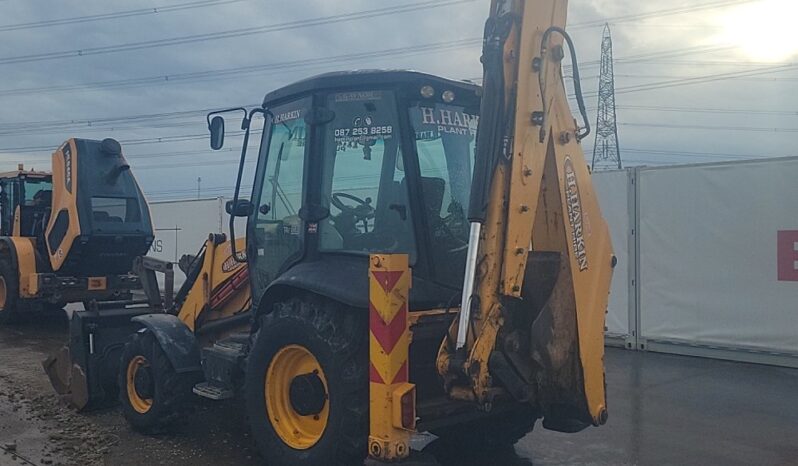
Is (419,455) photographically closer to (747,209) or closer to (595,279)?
(595,279)

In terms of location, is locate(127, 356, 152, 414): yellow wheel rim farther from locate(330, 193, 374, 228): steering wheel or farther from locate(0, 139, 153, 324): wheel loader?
locate(0, 139, 153, 324): wheel loader

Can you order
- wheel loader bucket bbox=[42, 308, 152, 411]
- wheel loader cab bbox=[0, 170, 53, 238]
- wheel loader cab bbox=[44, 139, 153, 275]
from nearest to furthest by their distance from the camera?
wheel loader bucket bbox=[42, 308, 152, 411]
wheel loader cab bbox=[44, 139, 153, 275]
wheel loader cab bbox=[0, 170, 53, 238]

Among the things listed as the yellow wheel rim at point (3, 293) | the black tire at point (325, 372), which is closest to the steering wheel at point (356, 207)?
the black tire at point (325, 372)

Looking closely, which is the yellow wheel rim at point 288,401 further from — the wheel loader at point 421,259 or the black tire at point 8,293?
the black tire at point 8,293

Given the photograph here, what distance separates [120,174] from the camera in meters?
12.3

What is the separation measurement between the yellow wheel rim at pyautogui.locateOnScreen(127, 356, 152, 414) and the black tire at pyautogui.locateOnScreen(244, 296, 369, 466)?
1.54 meters

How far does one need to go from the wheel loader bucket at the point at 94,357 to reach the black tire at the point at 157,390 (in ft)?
2.10

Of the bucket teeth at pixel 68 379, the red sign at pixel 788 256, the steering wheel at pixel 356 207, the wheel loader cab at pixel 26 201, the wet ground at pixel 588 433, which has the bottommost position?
the wet ground at pixel 588 433

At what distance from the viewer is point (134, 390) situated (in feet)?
20.3

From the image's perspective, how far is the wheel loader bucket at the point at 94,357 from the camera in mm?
6633

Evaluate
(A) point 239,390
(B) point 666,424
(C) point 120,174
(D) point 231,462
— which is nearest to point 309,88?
(A) point 239,390

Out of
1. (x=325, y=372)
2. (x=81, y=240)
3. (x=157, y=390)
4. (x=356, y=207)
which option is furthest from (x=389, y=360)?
(x=81, y=240)

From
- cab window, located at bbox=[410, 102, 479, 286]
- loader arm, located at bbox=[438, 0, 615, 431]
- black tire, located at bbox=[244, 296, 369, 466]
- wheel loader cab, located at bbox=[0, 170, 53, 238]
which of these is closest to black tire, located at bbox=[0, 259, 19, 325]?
wheel loader cab, located at bbox=[0, 170, 53, 238]

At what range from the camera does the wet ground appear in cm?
555
